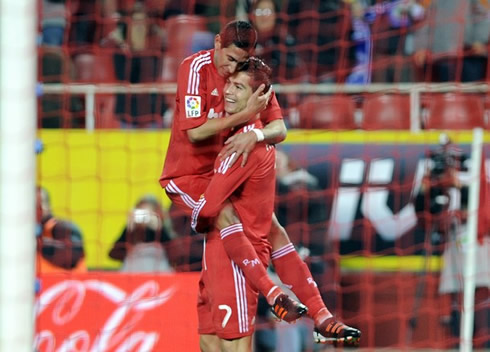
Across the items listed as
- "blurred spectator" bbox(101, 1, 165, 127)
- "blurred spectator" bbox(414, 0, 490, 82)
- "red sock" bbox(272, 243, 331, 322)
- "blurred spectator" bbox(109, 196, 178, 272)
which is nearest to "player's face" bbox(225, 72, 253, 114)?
"red sock" bbox(272, 243, 331, 322)

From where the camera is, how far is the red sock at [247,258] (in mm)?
3986

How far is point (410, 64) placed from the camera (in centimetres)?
691

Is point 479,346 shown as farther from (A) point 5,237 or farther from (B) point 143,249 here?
(A) point 5,237

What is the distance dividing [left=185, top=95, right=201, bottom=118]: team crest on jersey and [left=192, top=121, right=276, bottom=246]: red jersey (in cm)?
21

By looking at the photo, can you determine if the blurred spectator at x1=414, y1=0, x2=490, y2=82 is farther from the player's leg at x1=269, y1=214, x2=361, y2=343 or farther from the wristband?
the wristband

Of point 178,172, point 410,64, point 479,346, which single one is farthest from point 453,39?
point 178,172

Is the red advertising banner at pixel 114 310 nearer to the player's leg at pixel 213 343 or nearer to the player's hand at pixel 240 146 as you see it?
the player's leg at pixel 213 343

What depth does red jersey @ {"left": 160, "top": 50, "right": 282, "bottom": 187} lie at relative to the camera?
13.3 ft

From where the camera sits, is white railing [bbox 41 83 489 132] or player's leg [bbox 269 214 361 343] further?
white railing [bbox 41 83 489 132]

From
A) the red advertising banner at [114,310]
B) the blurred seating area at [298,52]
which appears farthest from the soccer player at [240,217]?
the blurred seating area at [298,52]

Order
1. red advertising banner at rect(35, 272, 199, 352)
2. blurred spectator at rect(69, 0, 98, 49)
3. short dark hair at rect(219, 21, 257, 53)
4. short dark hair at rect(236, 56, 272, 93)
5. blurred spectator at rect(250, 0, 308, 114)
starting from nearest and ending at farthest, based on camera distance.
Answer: short dark hair at rect(219, 21, 257, 53), short dark hair at rect(236, 56, 272, 93), red advertising banner at rect(35, 272, 199, 352), blurred spectator at rect(250, 0, 308, 114), blurred spectator at rect(69, 0, 98, 49)

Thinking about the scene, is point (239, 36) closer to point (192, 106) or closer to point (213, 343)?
point (192, 106)

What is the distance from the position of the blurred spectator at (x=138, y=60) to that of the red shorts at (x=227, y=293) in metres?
2.50

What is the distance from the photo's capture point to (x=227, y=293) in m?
4.09
